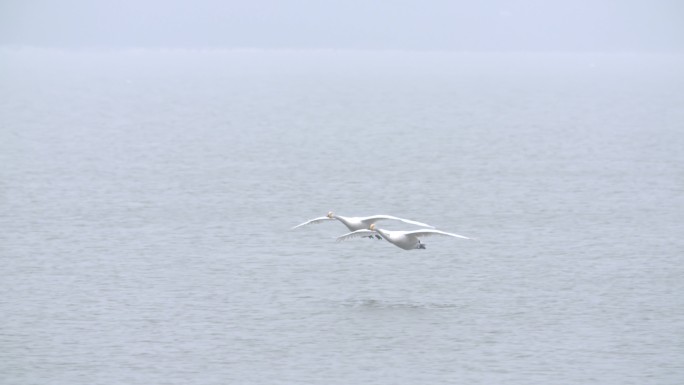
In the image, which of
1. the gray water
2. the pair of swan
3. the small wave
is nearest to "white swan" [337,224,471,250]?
the pair of swan

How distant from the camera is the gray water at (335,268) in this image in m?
45.3

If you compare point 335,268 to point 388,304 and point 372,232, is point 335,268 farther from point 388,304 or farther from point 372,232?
point 372,232

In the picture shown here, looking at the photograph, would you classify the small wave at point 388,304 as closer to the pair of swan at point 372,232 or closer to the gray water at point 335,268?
the gray water at point 335,268

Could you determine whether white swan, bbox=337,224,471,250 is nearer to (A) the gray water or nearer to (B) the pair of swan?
(B) the pair of swan

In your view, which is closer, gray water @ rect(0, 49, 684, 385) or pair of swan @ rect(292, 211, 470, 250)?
gray water @ rect(0, 49, 684, 385)

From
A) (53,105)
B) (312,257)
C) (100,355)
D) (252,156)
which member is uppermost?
(53,105)

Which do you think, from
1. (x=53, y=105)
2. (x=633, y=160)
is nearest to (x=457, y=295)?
(x=633, y=160)

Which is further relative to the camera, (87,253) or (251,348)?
(87,253)

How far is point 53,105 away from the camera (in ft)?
619

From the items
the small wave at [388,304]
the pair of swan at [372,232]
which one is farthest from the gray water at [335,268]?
the pair of swan at [372,232]

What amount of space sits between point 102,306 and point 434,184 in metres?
38.8

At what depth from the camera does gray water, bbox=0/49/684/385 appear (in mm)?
45281

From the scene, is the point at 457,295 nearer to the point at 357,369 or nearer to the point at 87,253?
the point at 357,369

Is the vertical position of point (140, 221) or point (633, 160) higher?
point (633, 160)
